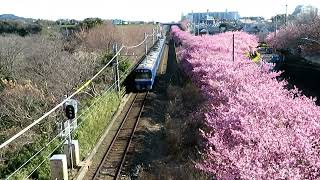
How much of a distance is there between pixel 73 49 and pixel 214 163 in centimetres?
4310

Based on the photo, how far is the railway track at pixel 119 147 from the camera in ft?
56.9

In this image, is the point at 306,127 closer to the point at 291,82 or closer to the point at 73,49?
the point at 291,82

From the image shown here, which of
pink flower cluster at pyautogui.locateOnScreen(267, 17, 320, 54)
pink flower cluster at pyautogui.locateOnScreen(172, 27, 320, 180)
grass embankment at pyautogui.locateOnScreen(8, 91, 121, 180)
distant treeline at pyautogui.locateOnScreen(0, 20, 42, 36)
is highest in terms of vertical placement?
distant treeline at pyautogui.locateOnScreen(0, 20, 42, 36)

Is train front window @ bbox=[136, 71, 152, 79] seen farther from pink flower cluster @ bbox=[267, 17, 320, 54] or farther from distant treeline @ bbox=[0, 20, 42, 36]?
distant treeline @ bbox=[0, 20, 42, 36]

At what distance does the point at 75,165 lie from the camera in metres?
17.6

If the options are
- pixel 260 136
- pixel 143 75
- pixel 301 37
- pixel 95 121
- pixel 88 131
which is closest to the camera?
pixel 260 136

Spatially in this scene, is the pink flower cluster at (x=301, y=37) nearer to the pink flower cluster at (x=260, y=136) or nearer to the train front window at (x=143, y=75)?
the train front window at (x=143, y=75)

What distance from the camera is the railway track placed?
17.3 metres

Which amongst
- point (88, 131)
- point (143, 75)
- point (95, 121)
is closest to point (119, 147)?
point (88, 131)

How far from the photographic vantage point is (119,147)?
20.8m

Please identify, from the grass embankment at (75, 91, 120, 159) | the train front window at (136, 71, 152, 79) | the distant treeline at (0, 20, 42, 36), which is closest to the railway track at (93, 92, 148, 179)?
the grass embankment at (75, 91, 120, 159)

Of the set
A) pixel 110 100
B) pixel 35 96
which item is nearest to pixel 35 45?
pixel 35 96

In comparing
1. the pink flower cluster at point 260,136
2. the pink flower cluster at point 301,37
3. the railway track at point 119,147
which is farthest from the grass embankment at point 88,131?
the pink flower cluster at point 301,37

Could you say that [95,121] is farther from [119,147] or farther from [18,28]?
[18,28]
